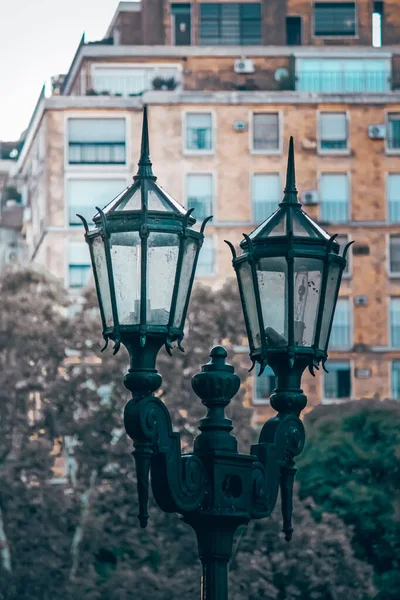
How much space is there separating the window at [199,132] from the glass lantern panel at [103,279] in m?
60.8

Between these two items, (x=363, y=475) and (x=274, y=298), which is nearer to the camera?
(x=274, y=298)

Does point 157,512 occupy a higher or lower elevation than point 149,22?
lower

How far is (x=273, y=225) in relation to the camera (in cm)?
1127

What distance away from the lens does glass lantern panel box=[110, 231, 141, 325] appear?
10617 millimetres

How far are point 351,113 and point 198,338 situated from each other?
907 inches

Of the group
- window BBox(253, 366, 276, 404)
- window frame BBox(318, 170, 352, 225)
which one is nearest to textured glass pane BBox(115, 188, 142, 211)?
window BBox(253, 366, 276, 404)

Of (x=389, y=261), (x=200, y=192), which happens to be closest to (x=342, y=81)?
(x=200, y=192)

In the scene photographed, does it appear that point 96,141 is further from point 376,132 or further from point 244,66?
point 376,132

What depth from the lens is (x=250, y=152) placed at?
71.2 meters

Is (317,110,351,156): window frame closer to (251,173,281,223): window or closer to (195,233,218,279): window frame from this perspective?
(251,173,281,223): window

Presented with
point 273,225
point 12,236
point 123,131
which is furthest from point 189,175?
point 273,225

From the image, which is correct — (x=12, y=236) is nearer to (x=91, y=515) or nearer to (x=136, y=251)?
(x=91, y=515)

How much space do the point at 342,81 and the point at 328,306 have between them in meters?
62.6

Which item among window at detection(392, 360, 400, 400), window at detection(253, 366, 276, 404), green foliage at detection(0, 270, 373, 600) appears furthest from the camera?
window at detection(392, 360, 400, 400)
